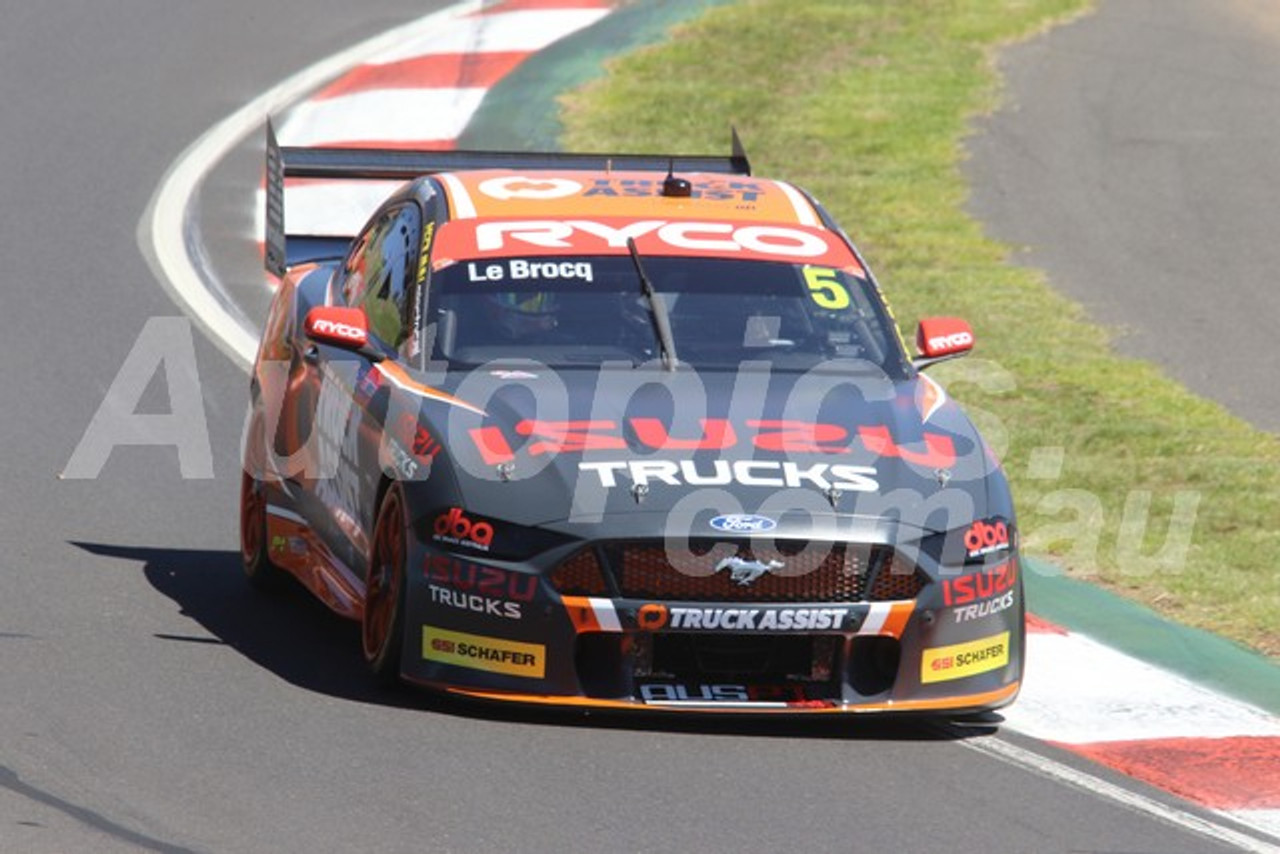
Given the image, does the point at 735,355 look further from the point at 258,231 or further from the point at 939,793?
the point at 258,231

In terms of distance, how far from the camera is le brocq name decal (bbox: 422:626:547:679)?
7219mm

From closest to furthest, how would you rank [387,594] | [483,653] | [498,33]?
1. [483,653]
2. [387,594]
3. [498,33]

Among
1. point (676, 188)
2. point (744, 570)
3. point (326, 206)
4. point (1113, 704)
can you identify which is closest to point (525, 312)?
point (676, 188)

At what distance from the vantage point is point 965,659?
→ 24.5ft

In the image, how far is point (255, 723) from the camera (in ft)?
23.7

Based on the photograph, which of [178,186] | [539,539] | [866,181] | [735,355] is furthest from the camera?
[866,181]

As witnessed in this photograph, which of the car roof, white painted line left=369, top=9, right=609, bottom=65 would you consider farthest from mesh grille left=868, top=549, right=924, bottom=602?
white painted line left=369, top=9, right=609, bottom=65

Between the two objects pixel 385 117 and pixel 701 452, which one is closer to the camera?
pixel 701 452

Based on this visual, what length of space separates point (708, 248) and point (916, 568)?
72.4 inches

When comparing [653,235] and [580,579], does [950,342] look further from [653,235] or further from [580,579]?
[580,579]

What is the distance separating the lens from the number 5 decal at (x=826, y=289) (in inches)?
342

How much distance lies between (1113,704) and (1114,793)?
39.7 inches

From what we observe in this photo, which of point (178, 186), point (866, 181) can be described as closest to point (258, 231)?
point (178, 186)

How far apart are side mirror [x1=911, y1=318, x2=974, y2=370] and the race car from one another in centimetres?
1
